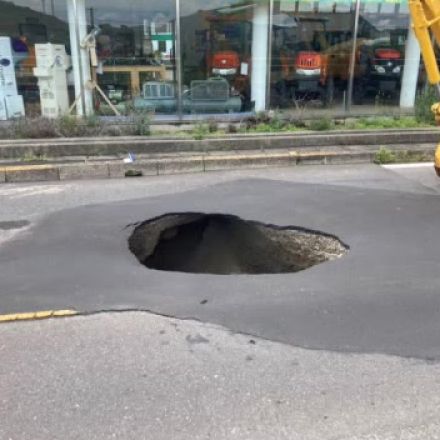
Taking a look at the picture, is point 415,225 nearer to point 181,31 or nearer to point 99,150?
point 99,150

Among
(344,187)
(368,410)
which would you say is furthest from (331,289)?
(344,187)

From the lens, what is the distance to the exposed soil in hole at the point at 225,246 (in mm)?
4953

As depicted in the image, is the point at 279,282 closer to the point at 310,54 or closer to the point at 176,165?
the point at 176,165

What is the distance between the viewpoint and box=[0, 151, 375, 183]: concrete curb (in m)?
7.71

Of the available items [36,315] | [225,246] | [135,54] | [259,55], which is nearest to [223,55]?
[259,55]

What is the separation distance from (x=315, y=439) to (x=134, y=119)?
793 cm

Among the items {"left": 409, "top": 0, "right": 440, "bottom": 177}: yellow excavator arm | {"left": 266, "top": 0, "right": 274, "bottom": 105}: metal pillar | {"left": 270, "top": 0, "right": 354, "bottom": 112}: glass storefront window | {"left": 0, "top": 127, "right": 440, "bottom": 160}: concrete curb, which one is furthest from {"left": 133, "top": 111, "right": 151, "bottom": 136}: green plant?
{"left": 409, "top": 0, "right": 440, "bottom": 177}: yellow excavator arm

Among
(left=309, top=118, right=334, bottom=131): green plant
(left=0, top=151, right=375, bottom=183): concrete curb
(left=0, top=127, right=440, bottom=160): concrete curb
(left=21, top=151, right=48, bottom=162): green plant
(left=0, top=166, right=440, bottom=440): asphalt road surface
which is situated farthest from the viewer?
(left=309, top=118, right=334, bottom=131): green plant

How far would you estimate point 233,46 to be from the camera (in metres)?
11.6

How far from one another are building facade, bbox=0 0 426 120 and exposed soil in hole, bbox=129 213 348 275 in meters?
5.48

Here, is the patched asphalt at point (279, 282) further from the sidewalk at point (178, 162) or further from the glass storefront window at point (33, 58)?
the glass storefront window at point (33, 58)

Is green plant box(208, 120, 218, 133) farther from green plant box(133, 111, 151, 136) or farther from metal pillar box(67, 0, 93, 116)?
metal pillar box(67, 0, 93, 116)

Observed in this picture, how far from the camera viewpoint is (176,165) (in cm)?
811

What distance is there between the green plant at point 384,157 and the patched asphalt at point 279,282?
2874mm
